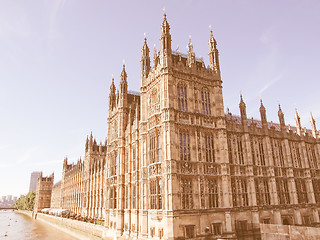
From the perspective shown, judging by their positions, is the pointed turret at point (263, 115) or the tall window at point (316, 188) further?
the tall window at point (316, 188)

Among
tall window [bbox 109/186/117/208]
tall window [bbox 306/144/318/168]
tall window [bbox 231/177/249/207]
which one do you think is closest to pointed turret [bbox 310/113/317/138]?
tall window [bbox 306/144/318/168]

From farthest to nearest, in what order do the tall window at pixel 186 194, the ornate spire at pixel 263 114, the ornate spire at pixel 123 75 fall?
the ornate spire at pixel 123 75, the ornate spire at pixel 263 114, the tall window at pixel 186 194

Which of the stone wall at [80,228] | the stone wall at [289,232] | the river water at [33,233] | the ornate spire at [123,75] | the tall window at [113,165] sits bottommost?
the river water at [33,233]

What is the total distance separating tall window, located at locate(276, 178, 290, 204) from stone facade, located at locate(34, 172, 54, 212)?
151 meters

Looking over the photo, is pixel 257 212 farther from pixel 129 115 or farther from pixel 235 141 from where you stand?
pixel 129 115

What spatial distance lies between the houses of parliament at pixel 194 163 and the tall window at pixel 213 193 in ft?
0.41

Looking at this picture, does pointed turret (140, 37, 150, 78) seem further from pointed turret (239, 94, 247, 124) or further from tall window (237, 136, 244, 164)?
tall window (237, 136, 244, 164)

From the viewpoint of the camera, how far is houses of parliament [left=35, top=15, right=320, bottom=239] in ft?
104

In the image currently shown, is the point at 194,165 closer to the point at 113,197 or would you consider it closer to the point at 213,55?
the point at 213,55

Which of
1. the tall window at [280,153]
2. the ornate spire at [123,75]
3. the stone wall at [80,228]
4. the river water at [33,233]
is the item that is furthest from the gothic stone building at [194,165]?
the river water at [33,233]

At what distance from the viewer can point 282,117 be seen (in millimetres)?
46219

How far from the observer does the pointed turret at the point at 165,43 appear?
35219 millimetres

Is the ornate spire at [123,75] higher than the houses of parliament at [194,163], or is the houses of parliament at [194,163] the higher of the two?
the ornate spire at [123,75]

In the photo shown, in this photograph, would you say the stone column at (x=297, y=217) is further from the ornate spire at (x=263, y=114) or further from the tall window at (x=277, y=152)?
the ornate spire at (x=263, y=114)
